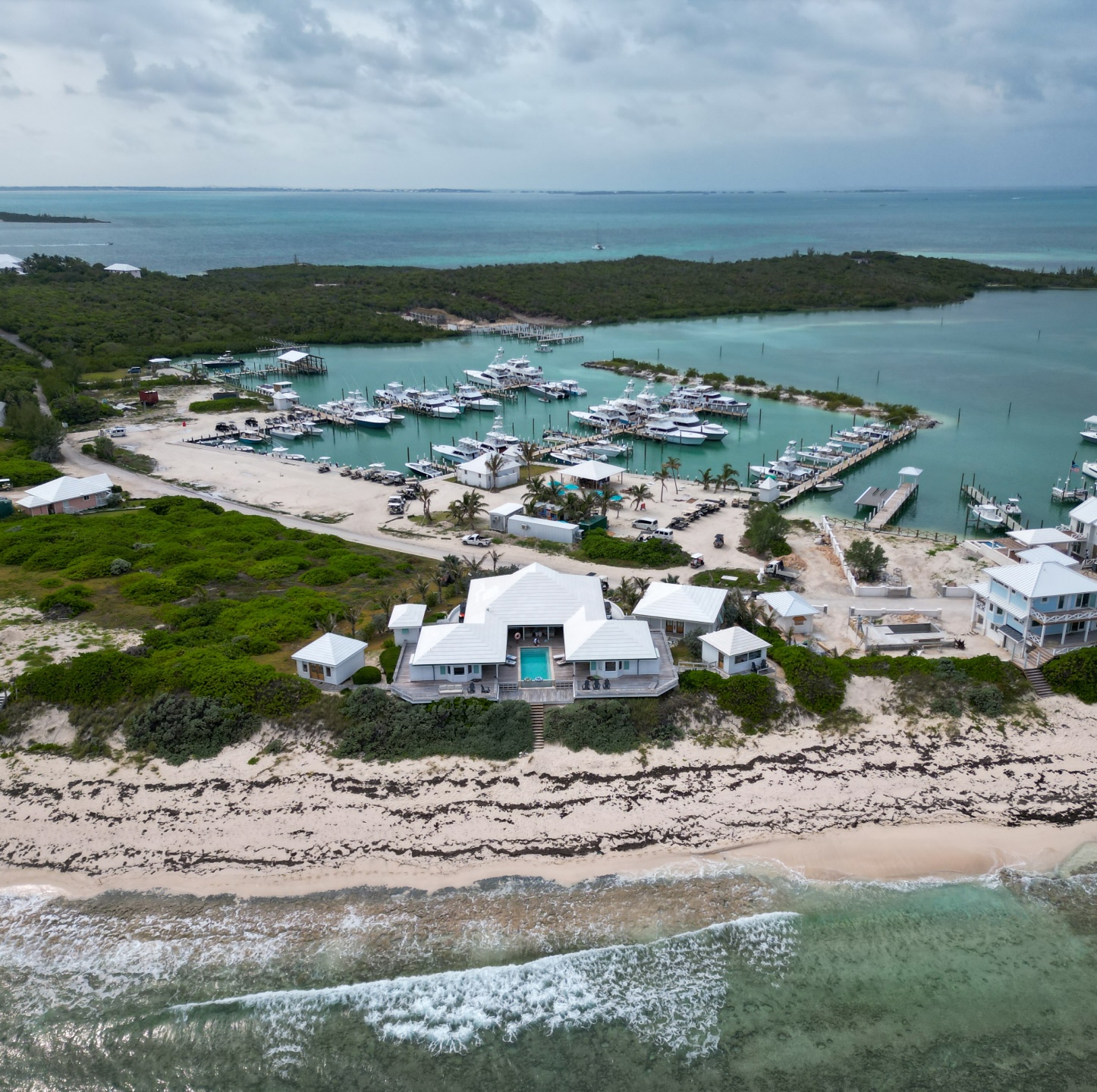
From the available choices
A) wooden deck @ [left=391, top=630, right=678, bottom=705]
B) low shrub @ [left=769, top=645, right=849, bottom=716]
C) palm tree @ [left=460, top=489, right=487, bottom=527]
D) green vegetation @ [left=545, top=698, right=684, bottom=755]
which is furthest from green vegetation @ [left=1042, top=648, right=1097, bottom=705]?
palm tree @ [left=460, top=489, right=487, bottom=527]

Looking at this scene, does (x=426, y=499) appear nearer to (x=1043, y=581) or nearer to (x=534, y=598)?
(x=534, y=598)

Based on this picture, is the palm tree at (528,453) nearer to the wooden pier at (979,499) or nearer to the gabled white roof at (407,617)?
the wooden pier at (979,499)

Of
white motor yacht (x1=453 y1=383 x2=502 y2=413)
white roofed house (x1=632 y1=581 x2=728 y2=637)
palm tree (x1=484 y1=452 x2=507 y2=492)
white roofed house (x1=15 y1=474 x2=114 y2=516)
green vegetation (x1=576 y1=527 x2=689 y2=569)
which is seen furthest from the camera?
white motor yacht (x1=453 y1=383 x2=502 y2=413)

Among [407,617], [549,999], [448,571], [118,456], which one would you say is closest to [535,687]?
[407,617]

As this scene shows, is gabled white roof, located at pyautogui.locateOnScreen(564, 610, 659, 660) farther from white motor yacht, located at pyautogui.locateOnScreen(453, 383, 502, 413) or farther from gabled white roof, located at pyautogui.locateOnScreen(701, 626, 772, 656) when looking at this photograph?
white motor yacht, located at pyautogui.locateOnScreen(453, 383, 502, 413)

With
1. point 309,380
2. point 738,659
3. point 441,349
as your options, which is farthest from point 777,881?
point 441,349

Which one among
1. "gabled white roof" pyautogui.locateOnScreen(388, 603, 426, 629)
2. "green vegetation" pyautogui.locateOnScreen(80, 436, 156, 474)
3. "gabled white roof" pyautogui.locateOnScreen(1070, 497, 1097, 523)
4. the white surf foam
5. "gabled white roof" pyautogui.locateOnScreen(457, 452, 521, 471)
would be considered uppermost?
"gabled white roof" pyautogui.locateOnScreen(1070, 497, 1097, 523)
